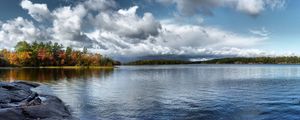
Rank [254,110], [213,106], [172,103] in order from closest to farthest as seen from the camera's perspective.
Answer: [254,110], [213,106], [172,103]

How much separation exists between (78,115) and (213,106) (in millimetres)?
15965

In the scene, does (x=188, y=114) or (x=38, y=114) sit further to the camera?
(x=188, y=114)

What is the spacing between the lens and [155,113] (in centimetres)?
3394

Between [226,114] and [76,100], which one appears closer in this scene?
[226,114]

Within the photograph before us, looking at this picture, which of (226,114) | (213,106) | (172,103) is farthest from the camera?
(172,103)

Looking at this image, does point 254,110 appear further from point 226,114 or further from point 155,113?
point 155,113

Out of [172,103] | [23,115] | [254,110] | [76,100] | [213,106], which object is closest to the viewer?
[23,115]

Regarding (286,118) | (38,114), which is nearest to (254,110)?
(286,118)

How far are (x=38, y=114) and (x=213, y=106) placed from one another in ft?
66.5

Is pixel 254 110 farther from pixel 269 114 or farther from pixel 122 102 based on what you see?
pixel 122 102

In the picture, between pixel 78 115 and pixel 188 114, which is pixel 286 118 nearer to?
pixel 188 114

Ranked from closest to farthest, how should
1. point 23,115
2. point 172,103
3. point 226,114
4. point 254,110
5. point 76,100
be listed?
point 23,115, point 226,114, point 254,110, point 172,103, point 76,100

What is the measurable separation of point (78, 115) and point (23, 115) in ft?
23.9

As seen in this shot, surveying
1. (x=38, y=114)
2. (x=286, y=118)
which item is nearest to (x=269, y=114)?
(x=286, y=118)
